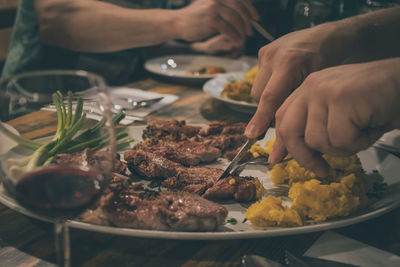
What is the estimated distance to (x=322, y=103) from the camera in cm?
102

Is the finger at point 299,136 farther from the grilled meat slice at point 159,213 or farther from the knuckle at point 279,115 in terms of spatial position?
the grilled meat slice at point 159,213

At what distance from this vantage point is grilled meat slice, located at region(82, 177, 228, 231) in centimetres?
110

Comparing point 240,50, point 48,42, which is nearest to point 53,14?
point 48,42

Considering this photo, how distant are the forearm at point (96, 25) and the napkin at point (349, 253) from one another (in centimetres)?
239

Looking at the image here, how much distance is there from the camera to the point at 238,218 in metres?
1.25

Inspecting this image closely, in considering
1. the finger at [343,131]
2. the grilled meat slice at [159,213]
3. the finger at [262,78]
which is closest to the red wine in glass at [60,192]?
A: the grilled meat slice at [159,213]

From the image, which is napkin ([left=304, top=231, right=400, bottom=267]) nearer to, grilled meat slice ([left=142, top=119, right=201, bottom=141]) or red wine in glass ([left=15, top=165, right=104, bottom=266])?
red wine in glass ([left=15, top=165, right=104, bottom=266])

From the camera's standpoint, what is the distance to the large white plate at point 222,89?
7.80 ft

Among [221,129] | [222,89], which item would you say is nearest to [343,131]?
[221,129]

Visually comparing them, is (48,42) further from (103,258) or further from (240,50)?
(103,258)

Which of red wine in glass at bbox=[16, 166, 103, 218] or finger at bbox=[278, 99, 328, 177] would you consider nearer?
red wine in glass at bbox=[16, 166, 103, 218]

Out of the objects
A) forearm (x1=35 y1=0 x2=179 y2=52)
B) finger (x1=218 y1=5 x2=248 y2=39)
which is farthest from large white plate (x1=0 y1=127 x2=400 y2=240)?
forearm (x1=35 y1=0 x2=179 y2=52)

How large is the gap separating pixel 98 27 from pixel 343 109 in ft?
8.75

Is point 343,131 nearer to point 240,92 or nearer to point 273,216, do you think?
point 273,216
